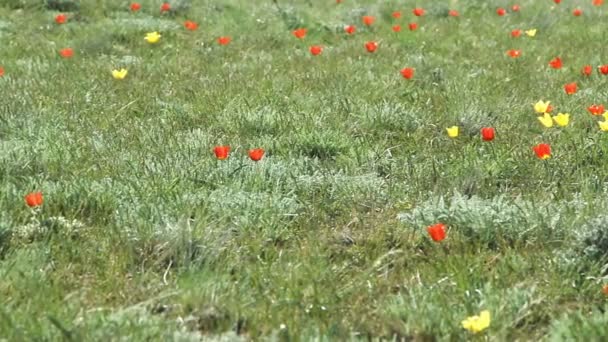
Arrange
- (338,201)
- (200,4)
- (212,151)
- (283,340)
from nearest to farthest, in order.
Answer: (283,340), (338,201), (212,151), (200,4)

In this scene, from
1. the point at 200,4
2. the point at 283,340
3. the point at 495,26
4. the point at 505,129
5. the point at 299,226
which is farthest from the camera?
the point at 200,4

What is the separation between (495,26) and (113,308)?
6751 mm

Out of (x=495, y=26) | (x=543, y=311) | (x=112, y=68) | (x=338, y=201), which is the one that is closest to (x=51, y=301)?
(x=338, y=201)

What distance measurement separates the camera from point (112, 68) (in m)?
6.04

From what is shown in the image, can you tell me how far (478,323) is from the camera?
2287mm

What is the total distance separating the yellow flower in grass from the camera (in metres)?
2.28

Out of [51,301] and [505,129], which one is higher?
[51,301]

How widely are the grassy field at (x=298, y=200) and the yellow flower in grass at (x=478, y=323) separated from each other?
0.26 ft

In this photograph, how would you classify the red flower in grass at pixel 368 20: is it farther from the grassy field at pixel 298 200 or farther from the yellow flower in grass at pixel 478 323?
the yellow flower in grass at pixel 478 323

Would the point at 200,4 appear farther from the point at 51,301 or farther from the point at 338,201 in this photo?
the point at 51,301

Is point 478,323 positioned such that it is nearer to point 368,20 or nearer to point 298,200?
point 298,200

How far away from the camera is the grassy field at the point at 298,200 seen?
8.18 feet

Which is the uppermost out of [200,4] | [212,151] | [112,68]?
[212,151]

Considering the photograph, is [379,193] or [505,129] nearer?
[379,193]
